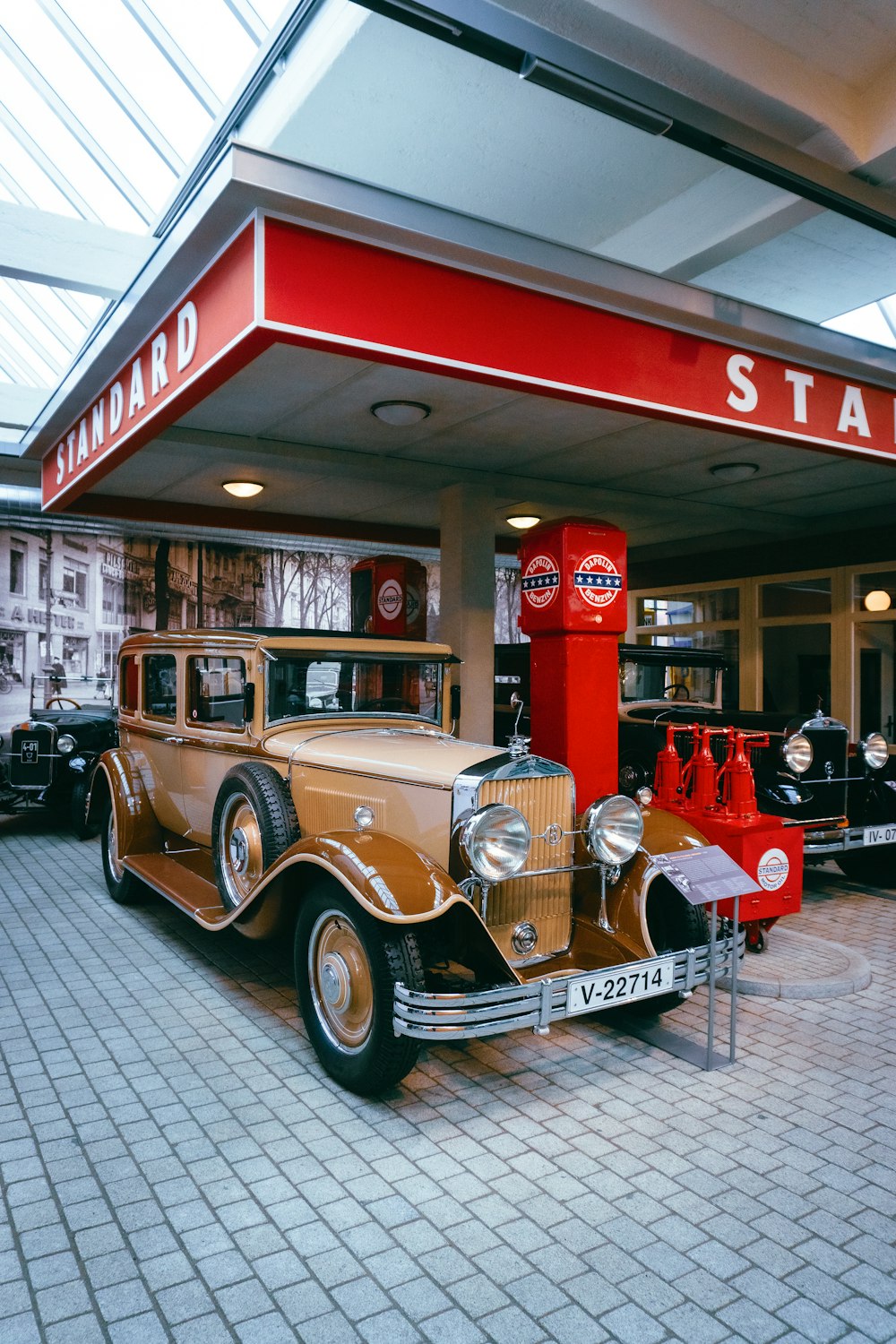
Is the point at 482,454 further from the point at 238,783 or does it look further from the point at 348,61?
the point at 238,783

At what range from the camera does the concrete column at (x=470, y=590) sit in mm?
7184

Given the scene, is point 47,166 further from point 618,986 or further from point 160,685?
point 618,986

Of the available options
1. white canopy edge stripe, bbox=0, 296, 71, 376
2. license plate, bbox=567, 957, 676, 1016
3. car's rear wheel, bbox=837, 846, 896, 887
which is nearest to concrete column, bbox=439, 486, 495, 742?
car's rear wheel, bbox=837, 846, 896, 887

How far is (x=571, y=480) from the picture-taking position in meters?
7.22

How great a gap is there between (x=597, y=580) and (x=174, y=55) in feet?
13.4

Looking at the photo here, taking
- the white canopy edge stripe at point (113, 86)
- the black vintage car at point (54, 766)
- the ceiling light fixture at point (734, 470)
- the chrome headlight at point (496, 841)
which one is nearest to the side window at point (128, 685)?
the black vintage car at point (54, 766)

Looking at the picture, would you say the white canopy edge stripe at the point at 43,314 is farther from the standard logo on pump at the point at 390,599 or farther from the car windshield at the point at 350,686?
the car windshield at the point at 350,686

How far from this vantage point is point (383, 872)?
2.92m

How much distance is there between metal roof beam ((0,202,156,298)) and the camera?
5.45m

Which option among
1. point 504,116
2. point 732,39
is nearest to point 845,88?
point 732,39

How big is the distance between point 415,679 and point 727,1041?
2.34 meters

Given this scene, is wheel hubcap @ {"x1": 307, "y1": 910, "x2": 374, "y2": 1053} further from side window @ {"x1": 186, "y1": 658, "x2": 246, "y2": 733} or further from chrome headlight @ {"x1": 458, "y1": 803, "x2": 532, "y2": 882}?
side window @ {"x1": 186, "y1": 658, "x2": 246, "y2": 733}

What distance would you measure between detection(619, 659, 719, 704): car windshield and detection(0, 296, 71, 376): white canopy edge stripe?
6585mm

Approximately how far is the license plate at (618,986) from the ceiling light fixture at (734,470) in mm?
4388
